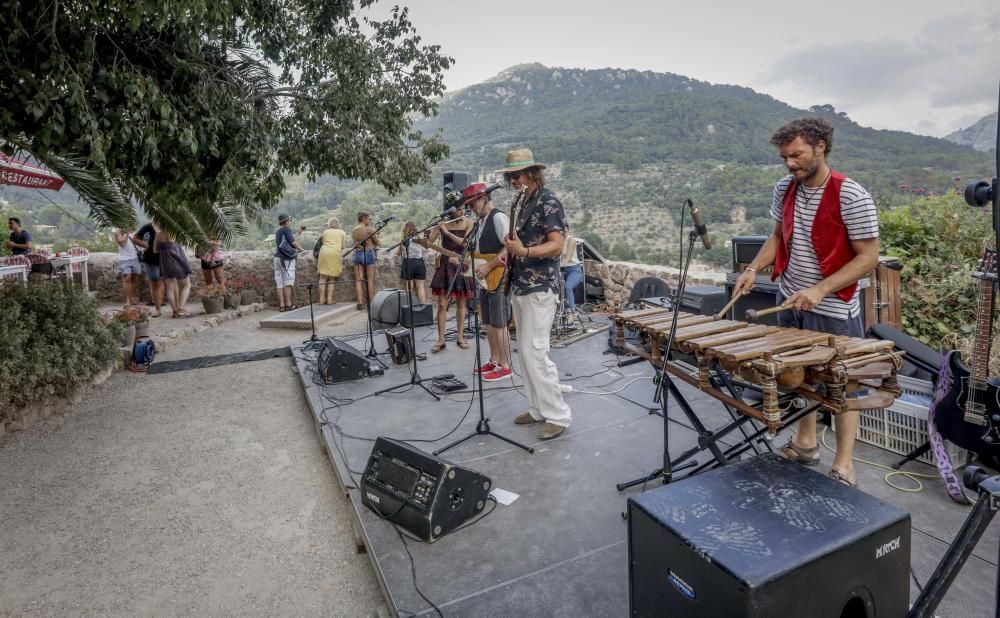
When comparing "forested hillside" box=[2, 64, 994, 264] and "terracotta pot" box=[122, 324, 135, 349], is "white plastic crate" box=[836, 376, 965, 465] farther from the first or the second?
"terracotta pot" box=[122, 324, 135, 349]

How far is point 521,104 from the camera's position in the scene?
39156 millimetres

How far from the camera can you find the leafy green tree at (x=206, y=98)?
341cm

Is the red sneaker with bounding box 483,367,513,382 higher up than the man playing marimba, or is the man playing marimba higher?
the man playing marimba

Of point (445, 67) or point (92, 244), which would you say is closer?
point (445, 67)

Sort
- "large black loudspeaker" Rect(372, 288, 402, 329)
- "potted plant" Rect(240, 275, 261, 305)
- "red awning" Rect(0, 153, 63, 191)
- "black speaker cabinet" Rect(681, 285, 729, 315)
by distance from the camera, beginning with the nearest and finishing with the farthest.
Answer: "black speaker cabinet" Rect(681, 285, 729, 315)
"red awning" Rect(0, 153, 63, 191)
"large black loudspeaker" Rect(372, 288, 402, 329)
"potted plant" Rect(240, 275, 261, 305)

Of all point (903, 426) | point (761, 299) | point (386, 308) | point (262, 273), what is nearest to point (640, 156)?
point (262, 273)

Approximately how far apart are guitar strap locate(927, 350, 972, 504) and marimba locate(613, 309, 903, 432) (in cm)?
83

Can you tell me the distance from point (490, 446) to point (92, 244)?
13.8 m

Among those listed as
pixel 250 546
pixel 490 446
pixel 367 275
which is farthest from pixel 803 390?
pixel 367 275

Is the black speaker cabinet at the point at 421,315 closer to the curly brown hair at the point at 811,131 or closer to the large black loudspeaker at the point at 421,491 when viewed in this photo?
the large black loudspeaker at the point at 421,491

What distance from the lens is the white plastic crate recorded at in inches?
126

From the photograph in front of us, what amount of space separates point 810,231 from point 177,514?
4078mm

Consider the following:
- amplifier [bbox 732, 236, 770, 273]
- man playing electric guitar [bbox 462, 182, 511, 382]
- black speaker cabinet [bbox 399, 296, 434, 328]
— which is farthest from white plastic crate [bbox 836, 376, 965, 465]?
black speaker cabinet [bbox 399, 296, 434, 328]

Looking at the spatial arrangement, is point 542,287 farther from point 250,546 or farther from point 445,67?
point 445,67
